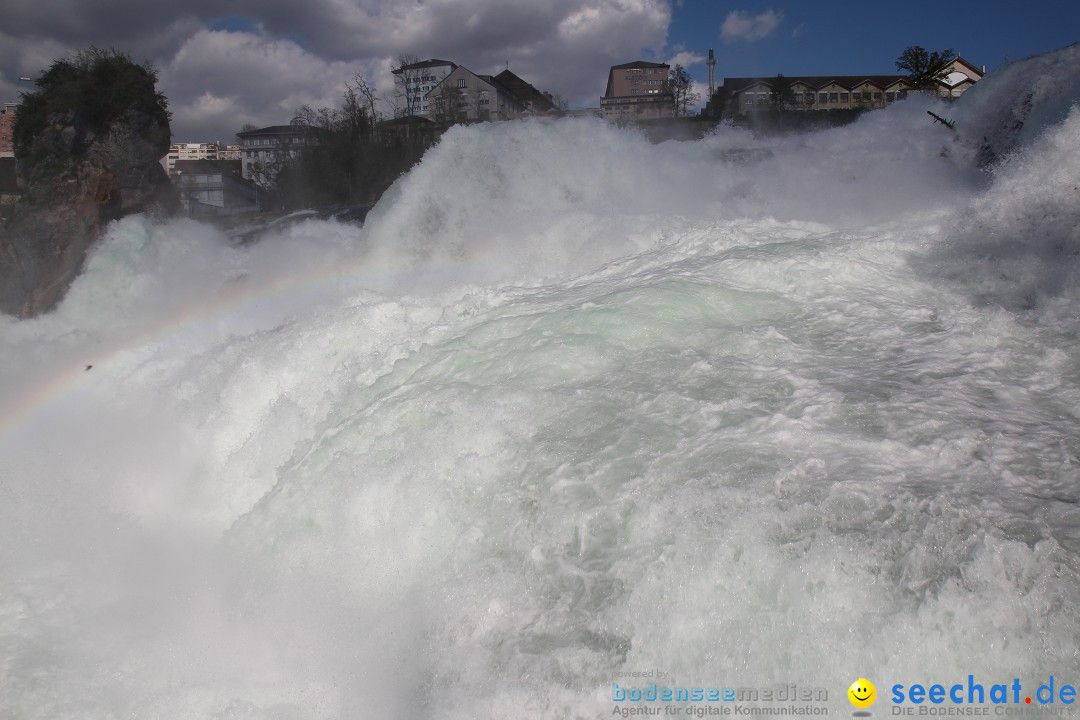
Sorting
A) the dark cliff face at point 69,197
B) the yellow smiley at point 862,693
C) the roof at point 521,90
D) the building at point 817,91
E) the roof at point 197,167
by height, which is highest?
the roof at point 521,90

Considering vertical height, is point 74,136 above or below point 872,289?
above

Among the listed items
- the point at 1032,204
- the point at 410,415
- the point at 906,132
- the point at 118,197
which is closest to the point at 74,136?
the point at 118,197

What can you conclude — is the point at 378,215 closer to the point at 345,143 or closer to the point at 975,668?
the point at 975,668

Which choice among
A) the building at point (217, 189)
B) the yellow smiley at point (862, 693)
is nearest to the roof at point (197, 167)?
the building at point (217, 189)

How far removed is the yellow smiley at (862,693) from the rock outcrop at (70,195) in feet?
51.5

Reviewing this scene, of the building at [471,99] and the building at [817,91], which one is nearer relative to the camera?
the building at [817,91]

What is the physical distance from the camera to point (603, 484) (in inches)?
136

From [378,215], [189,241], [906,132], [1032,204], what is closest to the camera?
[1032,204]

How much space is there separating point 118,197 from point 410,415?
1457 cm

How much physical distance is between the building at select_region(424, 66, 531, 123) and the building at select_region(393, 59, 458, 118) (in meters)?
0.97

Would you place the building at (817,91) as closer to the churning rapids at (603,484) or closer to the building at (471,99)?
the building at (471,99)

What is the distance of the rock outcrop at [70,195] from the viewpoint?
14.5m

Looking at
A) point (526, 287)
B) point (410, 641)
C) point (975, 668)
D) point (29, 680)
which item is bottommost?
point (29, 680)

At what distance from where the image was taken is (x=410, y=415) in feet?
15.1
